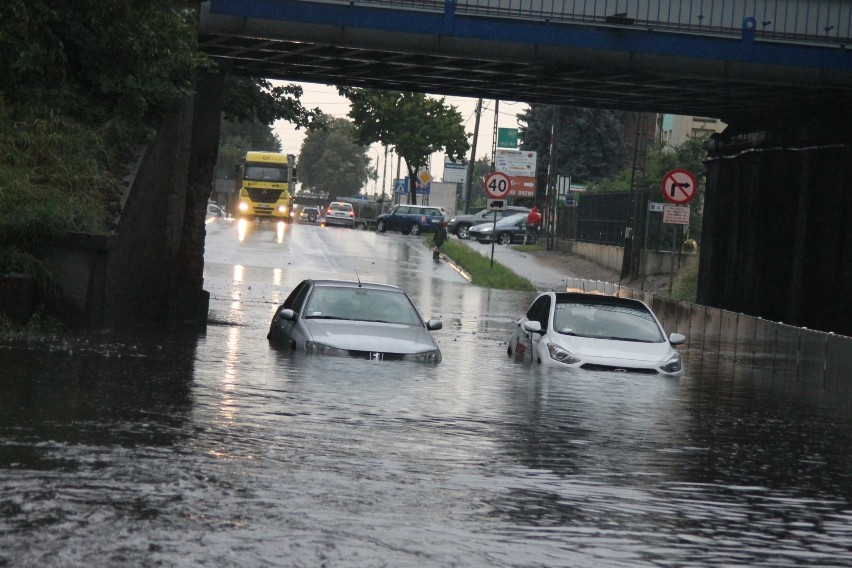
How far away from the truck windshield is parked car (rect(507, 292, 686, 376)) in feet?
169

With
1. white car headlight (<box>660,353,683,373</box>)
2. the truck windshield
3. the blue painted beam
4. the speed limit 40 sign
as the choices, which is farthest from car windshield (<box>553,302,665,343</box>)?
the truck windshield

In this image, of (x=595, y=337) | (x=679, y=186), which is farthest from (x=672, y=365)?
(x=679, y=186)

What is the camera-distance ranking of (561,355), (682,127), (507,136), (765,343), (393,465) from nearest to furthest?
(393,465), (561,355), (765,343), (682,127), (507,136)

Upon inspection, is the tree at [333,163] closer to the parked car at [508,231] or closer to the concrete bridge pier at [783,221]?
the parked car at [508,231]

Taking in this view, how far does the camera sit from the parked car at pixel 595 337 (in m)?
16.5

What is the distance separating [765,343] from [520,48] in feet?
20.9

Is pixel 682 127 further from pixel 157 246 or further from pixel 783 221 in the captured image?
pixel 157 246

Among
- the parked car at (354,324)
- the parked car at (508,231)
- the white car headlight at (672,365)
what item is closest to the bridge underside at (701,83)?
the parked car at (354,324)

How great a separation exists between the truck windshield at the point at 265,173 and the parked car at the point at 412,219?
601 cm

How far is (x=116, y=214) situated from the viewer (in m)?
18.5

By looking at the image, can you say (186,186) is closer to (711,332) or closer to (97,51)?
(97,51)

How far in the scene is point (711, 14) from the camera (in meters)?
25.3

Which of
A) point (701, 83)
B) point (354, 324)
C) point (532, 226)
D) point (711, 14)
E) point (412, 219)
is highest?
point (711, 14)

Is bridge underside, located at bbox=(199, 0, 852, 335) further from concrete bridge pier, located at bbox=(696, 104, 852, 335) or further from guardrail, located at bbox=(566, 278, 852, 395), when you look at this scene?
guardrail, located at bbox=(566, 278, 852, 395)
